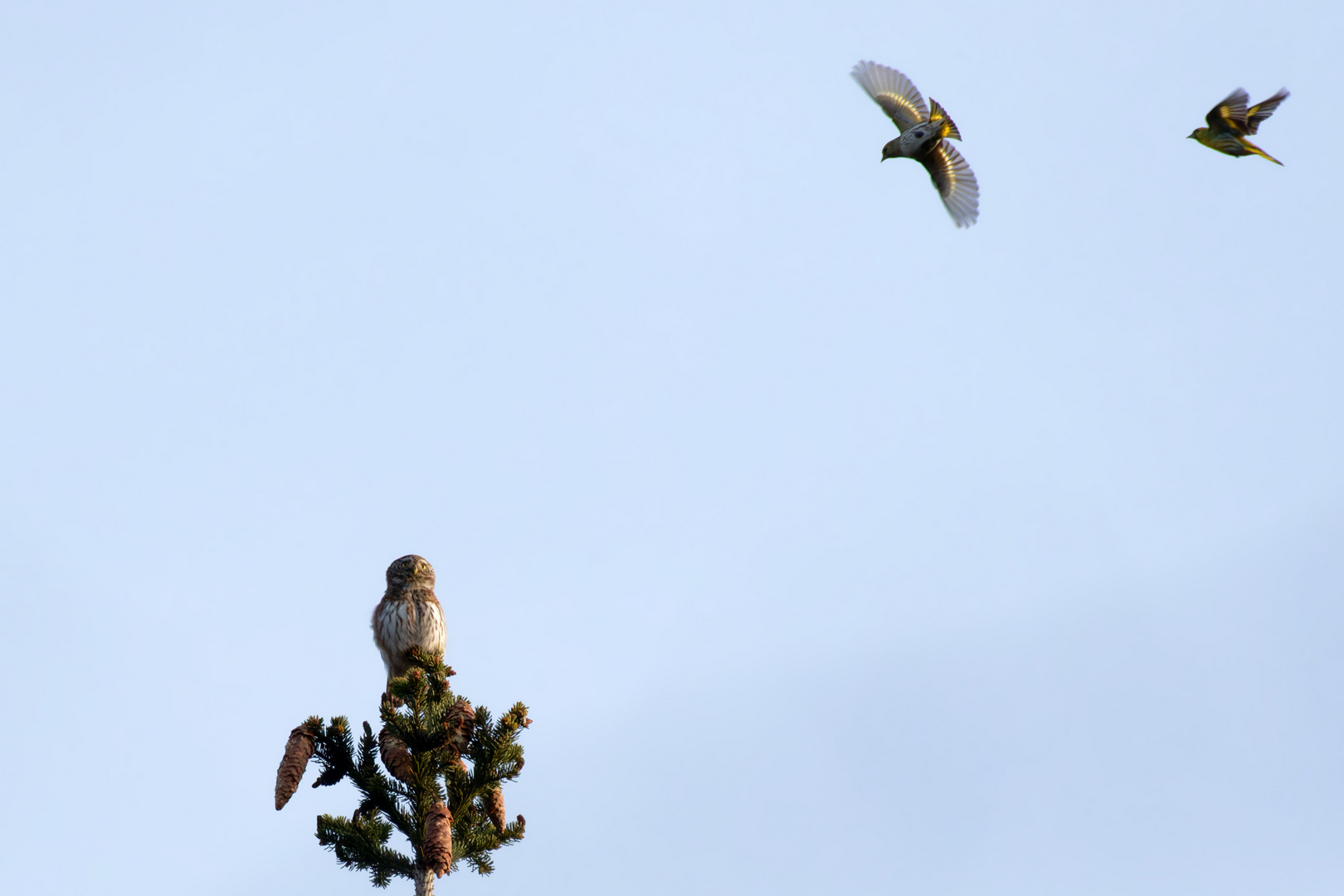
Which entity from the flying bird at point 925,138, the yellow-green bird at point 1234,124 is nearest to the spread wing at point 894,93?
the flying bird at point 925,138

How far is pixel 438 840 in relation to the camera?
919cm


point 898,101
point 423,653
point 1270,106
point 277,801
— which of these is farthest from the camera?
point 898,101

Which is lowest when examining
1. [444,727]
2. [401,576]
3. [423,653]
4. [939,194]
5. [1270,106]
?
[444,727]

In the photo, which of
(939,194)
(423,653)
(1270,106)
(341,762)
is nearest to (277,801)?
(341,762)

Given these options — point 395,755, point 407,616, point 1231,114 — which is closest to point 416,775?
point 395,755

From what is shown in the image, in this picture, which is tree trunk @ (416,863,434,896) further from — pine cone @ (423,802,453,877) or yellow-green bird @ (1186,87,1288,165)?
yellow-green bird @ (1186,87,1288,165)

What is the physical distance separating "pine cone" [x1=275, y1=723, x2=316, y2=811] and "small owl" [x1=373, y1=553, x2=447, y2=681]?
263cm

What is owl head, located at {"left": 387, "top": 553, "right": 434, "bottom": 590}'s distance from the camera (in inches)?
500

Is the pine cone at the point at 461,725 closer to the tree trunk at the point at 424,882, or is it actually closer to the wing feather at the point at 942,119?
the tree trunk at the point at 424,882

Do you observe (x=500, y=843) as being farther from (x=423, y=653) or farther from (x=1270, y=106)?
(x=1270, y=106)

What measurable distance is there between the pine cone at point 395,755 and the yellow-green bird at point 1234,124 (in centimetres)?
1370

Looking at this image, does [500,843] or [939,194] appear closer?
[500,843]

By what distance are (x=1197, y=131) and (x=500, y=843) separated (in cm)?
1363

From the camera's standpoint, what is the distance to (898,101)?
756 inches
